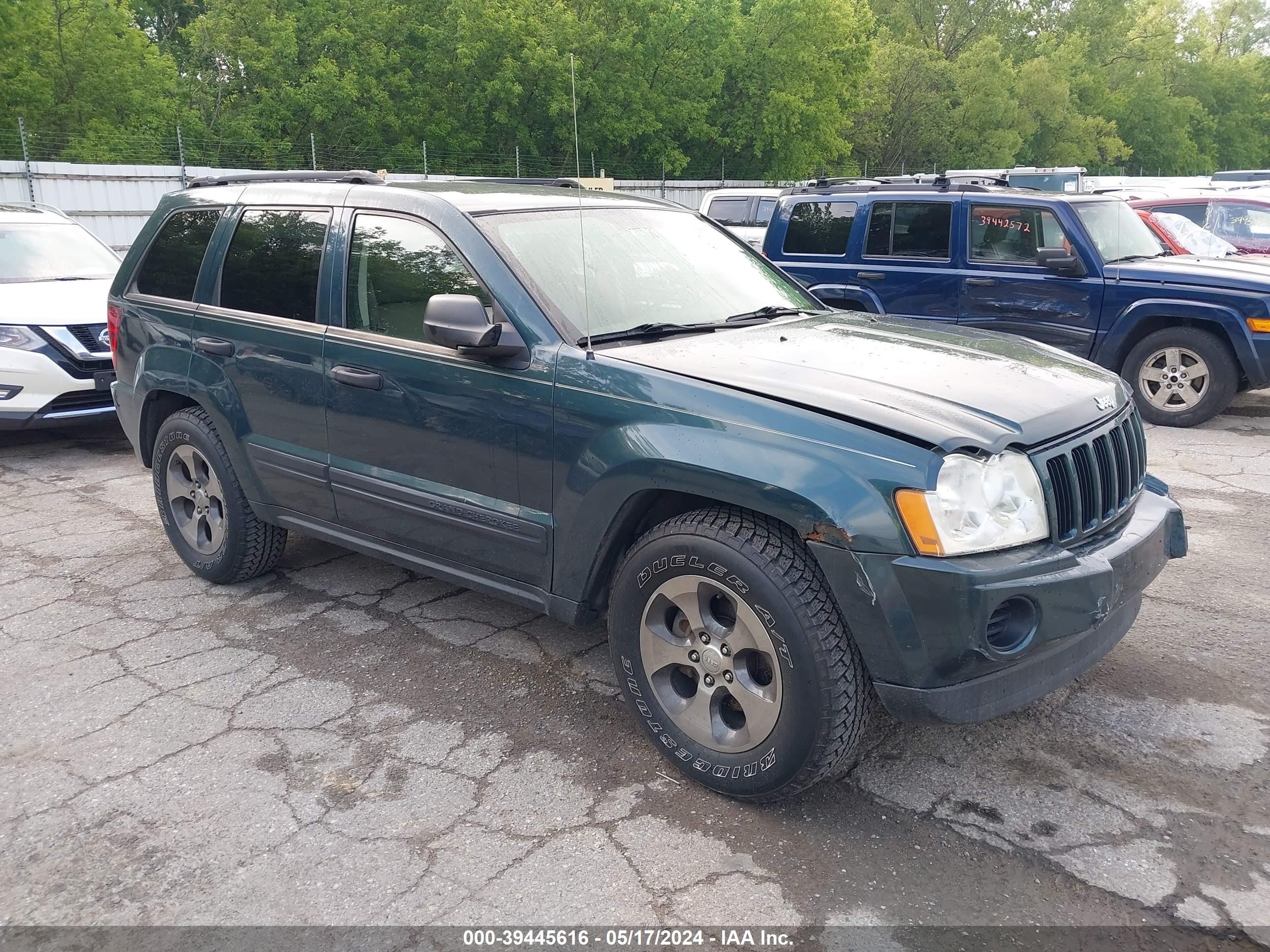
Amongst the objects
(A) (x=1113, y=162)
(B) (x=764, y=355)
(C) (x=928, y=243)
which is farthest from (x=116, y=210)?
(A) (x=1113, y=162)

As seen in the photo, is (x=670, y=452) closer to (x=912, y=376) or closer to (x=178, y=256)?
(x=912, y=376)

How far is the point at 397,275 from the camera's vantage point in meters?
3.86

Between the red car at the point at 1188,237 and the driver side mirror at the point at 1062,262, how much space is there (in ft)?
7.84

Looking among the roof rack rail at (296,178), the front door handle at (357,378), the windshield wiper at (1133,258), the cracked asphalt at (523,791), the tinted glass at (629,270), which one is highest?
the roof rack rail at (296,178)

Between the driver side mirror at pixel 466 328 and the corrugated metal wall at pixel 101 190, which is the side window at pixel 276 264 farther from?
the corrugated metal wall at pixel 101 190

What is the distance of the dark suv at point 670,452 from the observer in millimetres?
2697

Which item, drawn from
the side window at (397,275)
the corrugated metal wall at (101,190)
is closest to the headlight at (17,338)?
the side window at (397,275)

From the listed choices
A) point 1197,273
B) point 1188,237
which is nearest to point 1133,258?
point 1197,273

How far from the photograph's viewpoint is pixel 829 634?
2752mm

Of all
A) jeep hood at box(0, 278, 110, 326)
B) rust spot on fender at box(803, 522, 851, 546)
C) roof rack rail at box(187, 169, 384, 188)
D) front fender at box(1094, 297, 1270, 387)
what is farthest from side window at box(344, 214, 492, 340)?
front fender at box(1094, 297, 1270, 387)

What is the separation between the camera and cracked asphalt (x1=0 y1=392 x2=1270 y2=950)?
264 cm

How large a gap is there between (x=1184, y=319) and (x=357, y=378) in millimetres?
6731

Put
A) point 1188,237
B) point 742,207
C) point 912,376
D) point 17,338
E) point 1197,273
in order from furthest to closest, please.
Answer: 1. point 742,207
2. point 1188,237
3. point 1197,273
4. point 17,338
5. point 912,376

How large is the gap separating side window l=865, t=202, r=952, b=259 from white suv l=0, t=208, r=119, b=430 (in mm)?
6192
